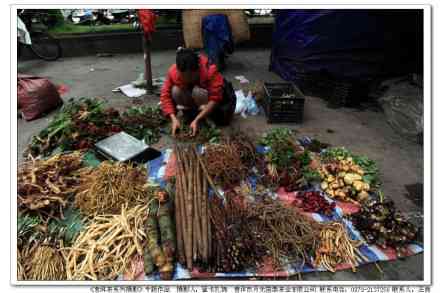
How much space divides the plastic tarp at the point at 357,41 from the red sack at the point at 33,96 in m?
4.32

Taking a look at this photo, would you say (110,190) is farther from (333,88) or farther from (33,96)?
(333,88)

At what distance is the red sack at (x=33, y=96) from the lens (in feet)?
14.5

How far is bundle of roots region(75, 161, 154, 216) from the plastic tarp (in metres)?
4.00

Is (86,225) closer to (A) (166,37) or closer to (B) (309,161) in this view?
(B) (309,161)

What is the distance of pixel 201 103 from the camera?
4.04 metres

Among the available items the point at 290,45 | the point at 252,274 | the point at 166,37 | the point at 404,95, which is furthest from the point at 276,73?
the point at 252,274

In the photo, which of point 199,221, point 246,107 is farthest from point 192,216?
point 246,107

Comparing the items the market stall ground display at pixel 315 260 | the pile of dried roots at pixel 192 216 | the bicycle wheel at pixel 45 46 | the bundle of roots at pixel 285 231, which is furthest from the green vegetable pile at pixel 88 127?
the bicycle wheel at pixel 45 46

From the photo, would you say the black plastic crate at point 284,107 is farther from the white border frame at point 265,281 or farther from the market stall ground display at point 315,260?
the white border frame at point 265,281

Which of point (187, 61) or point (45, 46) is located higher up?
point (45, 46)

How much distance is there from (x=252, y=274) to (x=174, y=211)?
0.79 m

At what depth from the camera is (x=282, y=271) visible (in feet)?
7.41

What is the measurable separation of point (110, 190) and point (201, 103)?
1.79 metres

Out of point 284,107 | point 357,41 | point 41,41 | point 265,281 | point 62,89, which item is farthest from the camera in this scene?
point 41,41
